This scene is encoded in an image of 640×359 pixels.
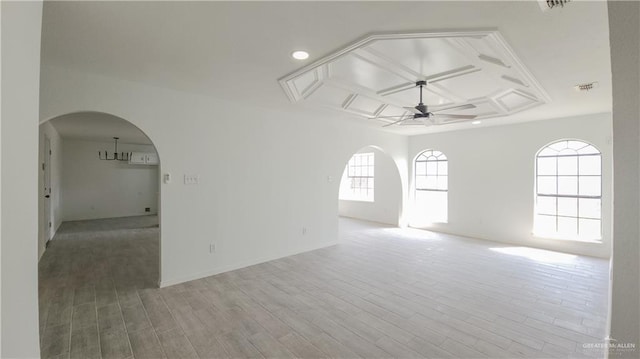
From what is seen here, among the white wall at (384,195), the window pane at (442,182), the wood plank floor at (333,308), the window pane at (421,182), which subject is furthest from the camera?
the white wall at (384,195)

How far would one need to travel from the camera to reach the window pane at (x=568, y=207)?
5434 mm

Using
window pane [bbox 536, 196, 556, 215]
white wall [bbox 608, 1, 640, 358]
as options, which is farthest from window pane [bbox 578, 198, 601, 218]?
white wall [bbox 608, 1, 640, 358]

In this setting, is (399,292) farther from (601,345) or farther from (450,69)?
(450,69)

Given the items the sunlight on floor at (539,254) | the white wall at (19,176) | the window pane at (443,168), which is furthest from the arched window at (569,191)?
the white wall at (19,176)

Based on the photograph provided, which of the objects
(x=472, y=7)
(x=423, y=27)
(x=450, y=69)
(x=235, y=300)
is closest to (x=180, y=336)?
(x=235, y=300)

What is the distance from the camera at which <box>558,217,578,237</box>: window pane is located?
17.9 feet

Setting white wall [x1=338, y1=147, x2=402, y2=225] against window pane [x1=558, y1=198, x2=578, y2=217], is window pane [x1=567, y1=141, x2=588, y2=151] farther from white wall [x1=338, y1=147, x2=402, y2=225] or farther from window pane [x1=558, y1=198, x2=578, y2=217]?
white wall [x1=338, y1=147, x2=402, y2=225]

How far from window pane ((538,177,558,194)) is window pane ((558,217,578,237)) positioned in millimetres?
582

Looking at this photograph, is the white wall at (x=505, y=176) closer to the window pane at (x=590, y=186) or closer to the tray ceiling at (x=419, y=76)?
the window pane at (x=590, y=186)

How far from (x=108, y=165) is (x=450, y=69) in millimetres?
10096

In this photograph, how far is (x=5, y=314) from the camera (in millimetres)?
1163

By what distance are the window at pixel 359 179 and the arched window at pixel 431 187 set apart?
5.38 ft

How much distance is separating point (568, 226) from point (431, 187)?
2883 mm

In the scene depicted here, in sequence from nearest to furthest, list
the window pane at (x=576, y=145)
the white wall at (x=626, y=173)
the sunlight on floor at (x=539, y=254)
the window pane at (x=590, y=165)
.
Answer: the white wall at (x=626, y=173), the sunlight on floor at (x=539, y=254), the window pane at (x=590, y=165), the window pane at (x=576, y=145)
